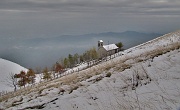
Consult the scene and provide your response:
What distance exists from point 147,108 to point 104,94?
6.82 feet

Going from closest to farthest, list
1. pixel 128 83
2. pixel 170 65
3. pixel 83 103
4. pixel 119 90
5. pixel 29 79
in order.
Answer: pixel 83 103
pixel 119 90
pixel 128 83
pixel 170 65
pixel 29 79

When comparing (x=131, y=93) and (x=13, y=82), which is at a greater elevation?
(x=131, y=93)

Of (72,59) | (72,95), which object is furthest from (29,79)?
(72,95)

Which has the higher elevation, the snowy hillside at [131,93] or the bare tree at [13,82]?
the snowy hillside at [131,93]

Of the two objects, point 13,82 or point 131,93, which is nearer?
point 131,93

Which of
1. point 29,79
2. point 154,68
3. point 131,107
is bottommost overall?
point 29,79

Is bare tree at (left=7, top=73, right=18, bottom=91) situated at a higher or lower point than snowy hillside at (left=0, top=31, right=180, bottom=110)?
lower

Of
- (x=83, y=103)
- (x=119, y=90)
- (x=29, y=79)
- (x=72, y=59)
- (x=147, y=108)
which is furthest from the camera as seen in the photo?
(x=72, y=59)

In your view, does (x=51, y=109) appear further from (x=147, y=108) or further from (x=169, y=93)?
(x=169, y=93)

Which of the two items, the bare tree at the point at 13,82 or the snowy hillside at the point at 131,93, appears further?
the bare tree at the point at 13,82

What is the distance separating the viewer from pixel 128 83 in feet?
29.2

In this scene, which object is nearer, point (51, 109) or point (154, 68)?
point (51, 109)

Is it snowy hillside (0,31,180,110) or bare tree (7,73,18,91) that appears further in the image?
bare tree (7,73,18,91)

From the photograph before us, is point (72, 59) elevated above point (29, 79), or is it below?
above
